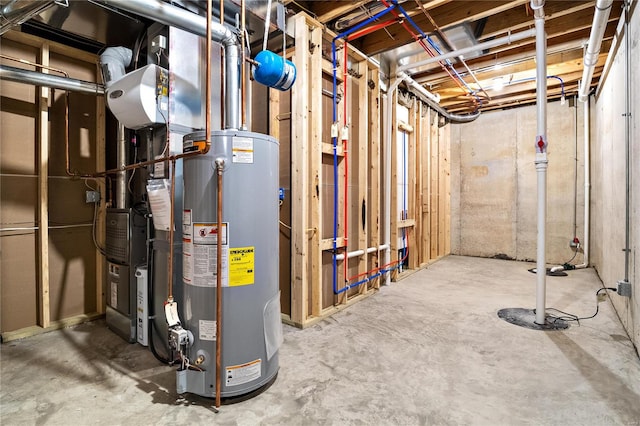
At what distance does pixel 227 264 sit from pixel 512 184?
5627mm

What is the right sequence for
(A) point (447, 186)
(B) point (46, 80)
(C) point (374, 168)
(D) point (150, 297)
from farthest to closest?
(A) point (447, 186)
(C) point (374, 168)
(B) point (46, 80)
(D) point (150, 297)

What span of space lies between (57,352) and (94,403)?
2.77ft

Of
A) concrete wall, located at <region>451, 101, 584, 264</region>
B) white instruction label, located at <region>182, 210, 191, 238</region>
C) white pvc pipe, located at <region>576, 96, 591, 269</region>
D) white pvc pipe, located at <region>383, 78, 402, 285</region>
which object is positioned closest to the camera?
white instruction label, located at <region>182, 210, 191, 238</region>

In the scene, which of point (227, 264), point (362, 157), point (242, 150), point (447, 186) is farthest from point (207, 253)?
point (447, 186)

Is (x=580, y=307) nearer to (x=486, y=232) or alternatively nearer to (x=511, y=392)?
(x=511, y=392)

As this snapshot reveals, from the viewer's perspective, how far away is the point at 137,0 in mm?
1620

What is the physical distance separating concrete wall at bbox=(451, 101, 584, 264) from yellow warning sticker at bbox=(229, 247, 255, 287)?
5.44 meters

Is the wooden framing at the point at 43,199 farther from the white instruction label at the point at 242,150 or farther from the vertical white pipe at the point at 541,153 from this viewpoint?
the vertical white pipe at the point at 541,153

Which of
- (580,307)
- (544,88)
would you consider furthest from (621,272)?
(544,88)

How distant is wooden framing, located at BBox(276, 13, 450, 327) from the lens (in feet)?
8.70

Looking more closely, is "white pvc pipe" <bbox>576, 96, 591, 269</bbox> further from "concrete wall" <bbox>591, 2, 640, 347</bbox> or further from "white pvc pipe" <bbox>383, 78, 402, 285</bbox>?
"white pvc pipe" <bbox>383, 78, 402, 285</bbox>

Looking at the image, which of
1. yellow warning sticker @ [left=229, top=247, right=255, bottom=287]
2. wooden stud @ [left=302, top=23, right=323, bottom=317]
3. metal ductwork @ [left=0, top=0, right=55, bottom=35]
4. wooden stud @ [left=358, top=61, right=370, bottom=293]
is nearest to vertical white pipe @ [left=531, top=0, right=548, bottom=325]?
wooden stud @ [left=358, top=61, right=370, bottom=293]

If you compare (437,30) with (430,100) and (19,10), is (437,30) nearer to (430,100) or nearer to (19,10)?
(430,100)

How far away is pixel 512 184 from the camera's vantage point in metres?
5.62
